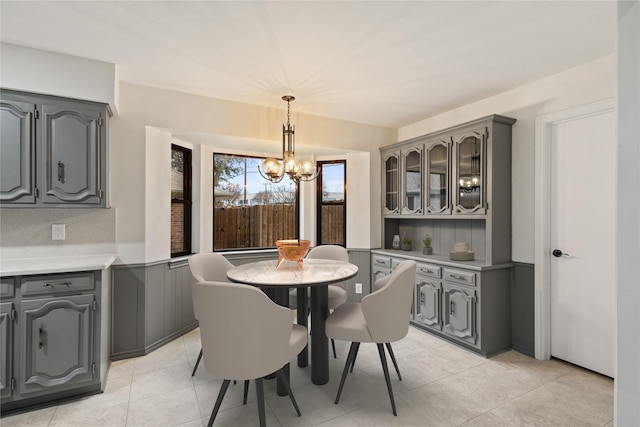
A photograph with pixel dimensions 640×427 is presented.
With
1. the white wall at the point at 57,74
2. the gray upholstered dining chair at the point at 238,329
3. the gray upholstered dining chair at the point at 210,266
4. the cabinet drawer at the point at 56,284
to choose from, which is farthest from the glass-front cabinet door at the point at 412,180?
the cabinet drawer at the point at 56,284

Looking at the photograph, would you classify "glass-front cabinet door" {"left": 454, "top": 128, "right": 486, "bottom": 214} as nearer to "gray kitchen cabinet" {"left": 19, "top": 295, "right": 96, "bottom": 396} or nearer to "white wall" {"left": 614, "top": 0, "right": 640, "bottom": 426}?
"white wall" {"left": 614, "top": 0, "right": 640, "bottom": 426}

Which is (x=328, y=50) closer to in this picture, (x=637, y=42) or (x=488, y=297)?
(x=637, y=42)

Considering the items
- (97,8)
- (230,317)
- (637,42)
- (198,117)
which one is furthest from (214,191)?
(637,42)

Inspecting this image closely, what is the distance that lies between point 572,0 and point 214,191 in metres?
3.73

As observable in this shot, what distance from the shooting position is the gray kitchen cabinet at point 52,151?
92.2 inches

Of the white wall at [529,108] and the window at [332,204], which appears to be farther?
the window at [332,204]

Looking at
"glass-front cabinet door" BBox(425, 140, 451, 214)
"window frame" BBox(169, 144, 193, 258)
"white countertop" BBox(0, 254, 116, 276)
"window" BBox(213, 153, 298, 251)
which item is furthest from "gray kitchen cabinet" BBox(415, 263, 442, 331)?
"white countertop" BBox(0, 254, 116, 276)

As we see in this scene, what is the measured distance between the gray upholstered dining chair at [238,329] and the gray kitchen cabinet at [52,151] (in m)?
1.57

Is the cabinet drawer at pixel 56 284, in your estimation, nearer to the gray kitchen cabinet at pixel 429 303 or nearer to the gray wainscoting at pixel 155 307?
the gray wainscoting at pixel 155 307

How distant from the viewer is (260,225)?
4430 millimetres

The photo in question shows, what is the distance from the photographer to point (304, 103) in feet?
12.0

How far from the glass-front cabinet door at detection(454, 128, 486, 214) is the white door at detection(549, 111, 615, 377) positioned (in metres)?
0.58

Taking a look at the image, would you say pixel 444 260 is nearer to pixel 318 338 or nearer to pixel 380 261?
pixel 380 261

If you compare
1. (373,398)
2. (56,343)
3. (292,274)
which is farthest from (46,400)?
(373,398)
